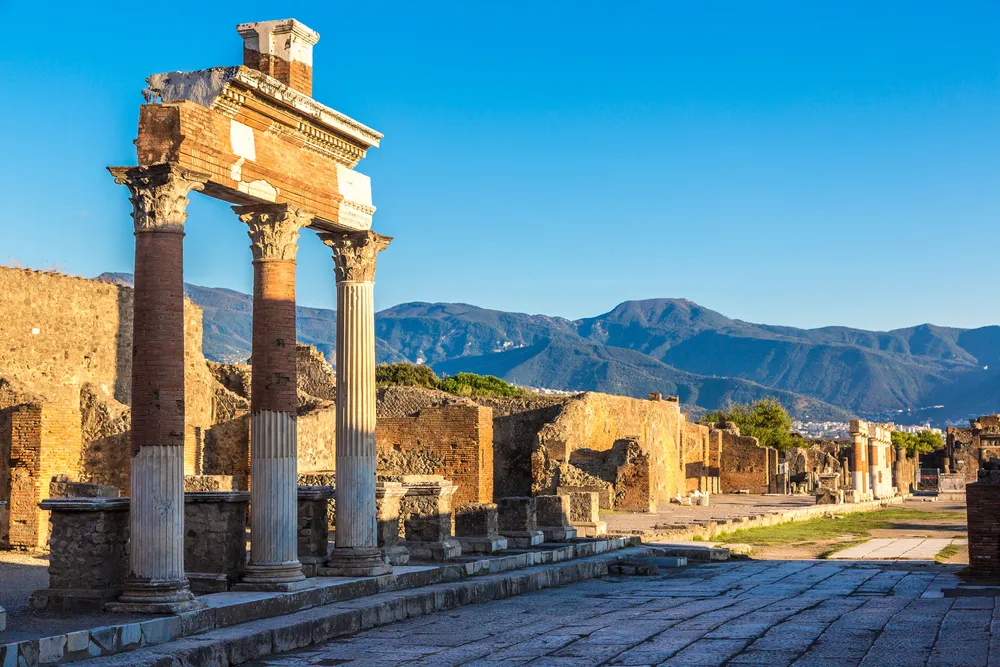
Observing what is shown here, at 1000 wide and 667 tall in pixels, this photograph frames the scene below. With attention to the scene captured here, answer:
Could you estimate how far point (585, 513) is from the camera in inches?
883

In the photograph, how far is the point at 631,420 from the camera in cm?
4403

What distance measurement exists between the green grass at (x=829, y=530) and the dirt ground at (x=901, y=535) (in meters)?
0.18

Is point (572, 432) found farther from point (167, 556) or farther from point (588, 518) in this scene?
point (167, 556)

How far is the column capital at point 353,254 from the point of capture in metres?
14.2

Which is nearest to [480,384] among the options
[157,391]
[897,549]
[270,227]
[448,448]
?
[448,448]

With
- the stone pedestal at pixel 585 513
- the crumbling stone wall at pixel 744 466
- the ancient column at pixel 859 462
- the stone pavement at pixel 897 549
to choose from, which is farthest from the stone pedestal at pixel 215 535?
the crumbling stone wall at pixel 744 466

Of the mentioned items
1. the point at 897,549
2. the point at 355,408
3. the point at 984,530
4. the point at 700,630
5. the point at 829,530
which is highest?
the point at 355,408

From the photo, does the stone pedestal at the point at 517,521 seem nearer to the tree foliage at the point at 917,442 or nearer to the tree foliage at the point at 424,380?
the tree foliage at the point at 424,380

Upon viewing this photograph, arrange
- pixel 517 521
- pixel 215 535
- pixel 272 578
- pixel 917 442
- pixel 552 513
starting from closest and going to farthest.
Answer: pixel 272 578
pixel 215 535
pixel 517 521
pixel 552 513
pixel 917 442

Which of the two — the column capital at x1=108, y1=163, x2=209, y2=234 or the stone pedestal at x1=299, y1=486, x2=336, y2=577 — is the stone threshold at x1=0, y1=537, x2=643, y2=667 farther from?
the column capital at x1=108, y1=163, x2=209, y2=234

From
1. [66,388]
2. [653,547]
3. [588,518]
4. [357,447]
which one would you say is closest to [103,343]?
[66,388]

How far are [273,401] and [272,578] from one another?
1829mm

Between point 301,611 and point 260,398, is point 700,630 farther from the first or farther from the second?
point 260,398

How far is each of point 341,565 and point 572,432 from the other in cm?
2408
